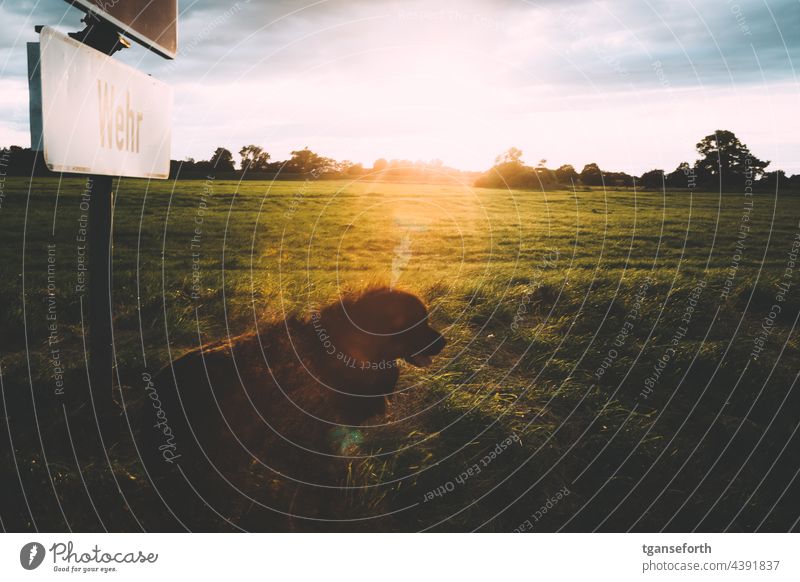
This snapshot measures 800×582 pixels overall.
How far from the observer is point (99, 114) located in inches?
123

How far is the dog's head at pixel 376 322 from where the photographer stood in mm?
3916

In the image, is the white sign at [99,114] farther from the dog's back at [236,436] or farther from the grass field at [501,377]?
the grass field at [501,377]

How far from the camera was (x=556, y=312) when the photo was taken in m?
7.25

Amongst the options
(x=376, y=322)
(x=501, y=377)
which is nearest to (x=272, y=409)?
(x=376, y=322)

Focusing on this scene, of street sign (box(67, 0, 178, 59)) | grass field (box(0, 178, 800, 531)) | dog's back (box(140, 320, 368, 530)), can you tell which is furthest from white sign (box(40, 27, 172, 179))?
grass field (box(0, 178, 800, 531))

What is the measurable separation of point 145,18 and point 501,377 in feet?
14.4

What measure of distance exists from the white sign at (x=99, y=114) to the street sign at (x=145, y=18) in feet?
0.78

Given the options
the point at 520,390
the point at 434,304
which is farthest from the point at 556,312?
the point at 520,390

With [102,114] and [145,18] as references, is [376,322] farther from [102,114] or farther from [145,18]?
[145,18]

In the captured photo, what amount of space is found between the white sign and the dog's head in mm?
1833

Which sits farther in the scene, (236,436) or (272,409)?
(272,409)
